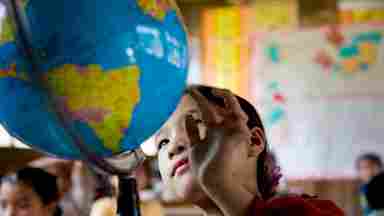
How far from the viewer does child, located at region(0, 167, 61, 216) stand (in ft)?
6.16

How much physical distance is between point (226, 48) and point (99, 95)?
13.3 feet

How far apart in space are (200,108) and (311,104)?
3.64 m

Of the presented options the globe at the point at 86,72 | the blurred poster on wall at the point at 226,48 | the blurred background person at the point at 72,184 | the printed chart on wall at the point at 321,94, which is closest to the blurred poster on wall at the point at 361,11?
the printed chart on wall at the point at 321,94

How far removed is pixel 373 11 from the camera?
467 cm

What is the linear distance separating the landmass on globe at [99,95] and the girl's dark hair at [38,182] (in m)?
1.07

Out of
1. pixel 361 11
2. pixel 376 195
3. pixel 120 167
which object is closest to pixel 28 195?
pixel 120 167

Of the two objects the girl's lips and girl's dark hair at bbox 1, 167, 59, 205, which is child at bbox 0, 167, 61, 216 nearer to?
girl's dark hair at bbox 1, 167, 59, 205

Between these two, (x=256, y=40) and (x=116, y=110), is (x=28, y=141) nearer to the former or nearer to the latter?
(x=116, y=110)

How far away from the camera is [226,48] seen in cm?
487

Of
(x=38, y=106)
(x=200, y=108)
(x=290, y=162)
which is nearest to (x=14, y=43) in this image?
(x=38, y=106)

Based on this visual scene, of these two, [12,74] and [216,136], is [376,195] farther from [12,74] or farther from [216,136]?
[12,74]

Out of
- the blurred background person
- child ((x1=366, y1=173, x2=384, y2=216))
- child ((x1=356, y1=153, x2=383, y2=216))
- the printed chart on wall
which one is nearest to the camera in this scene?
the blurred background person

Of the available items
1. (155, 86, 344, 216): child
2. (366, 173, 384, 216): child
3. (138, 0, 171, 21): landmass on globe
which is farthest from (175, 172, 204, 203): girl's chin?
(366, 173, 384, 216): child

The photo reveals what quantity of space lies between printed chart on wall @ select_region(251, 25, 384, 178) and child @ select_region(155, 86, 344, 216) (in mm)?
3556
